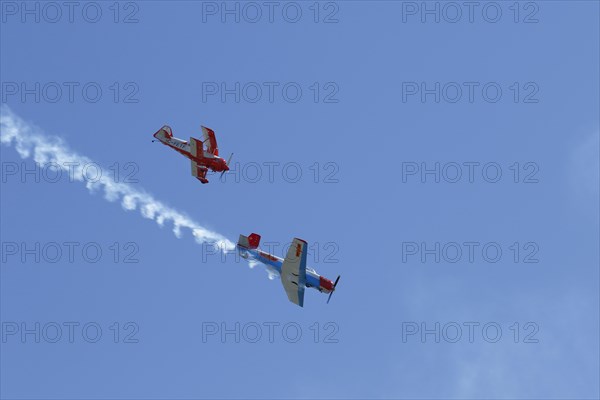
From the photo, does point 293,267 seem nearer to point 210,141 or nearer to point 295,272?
point 295,272

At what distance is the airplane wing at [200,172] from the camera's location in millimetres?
78375

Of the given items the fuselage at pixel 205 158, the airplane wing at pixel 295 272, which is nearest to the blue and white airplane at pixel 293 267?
the airplane wing at pixel 295 272

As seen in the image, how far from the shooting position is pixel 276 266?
72.1 m

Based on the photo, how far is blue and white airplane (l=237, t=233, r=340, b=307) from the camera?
68812 millimetres

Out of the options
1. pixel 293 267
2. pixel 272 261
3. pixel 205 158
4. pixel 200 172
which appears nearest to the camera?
pixel 293 267

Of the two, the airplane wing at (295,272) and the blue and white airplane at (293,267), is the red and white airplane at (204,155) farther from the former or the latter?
the airplane wing at (295,272)

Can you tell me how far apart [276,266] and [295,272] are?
8.95 feet

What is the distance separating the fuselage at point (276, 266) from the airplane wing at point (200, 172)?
8343 millimetres

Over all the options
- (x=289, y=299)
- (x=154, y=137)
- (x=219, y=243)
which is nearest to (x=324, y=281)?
(x=289, y=299)

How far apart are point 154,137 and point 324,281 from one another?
22.4 metres

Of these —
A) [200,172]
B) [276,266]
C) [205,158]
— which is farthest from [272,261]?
[205,158]

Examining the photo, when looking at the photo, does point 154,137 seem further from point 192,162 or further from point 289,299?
point 289,299

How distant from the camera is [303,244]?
6762 centimetres

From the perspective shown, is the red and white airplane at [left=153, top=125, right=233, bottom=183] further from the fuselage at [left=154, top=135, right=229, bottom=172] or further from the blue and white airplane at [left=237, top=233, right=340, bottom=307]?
the blue and white airplane at [left=237, top=233, right=340, bottom=307]
